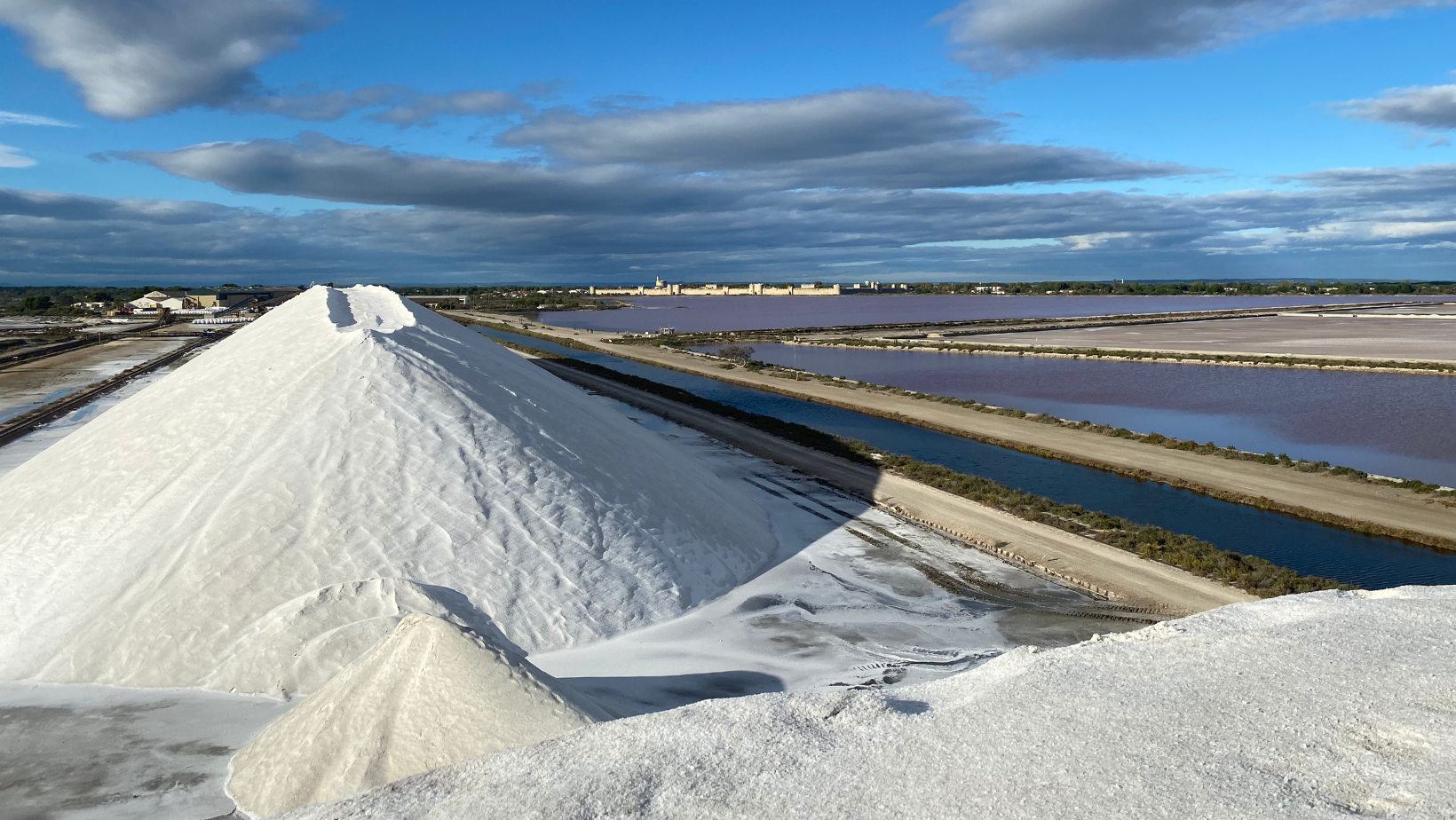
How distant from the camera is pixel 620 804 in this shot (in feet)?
18.9

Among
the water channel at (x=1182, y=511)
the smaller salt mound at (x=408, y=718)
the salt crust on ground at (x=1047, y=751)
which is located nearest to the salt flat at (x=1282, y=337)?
the water channel at (x=1182, y=511)

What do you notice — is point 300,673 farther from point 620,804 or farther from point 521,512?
point 620,804

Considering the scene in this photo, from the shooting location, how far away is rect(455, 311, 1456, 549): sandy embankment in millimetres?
18375

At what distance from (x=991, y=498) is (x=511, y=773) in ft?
50.2

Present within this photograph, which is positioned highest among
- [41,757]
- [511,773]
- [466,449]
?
[466,449]

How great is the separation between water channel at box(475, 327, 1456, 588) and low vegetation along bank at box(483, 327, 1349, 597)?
1.06 m

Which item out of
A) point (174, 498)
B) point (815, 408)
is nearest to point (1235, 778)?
point (174, 498)

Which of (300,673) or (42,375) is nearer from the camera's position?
(300,673)

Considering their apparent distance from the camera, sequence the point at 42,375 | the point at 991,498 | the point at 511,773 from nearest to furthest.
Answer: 1. the point at 511,773
2. the point at 991,498
3. the point at 42,375

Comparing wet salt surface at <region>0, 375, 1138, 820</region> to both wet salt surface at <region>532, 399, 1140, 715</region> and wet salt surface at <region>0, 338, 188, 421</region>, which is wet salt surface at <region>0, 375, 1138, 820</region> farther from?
wet salt surface at <region>0, 338, 188, 421</region>

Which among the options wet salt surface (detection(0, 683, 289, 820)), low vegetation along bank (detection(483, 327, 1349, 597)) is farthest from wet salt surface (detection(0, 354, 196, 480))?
low vegetation along bank (detection(483, 327, 1349, 597))

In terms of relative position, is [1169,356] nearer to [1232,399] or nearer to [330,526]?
[1232,399]

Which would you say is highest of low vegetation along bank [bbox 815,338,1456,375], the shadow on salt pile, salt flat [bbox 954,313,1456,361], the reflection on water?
salt flat [bbox 954,313,1456,361]

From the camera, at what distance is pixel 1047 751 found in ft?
20.4
